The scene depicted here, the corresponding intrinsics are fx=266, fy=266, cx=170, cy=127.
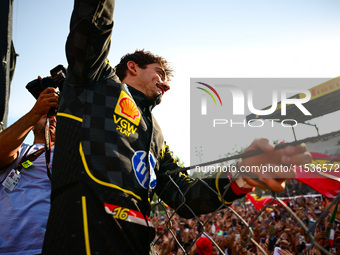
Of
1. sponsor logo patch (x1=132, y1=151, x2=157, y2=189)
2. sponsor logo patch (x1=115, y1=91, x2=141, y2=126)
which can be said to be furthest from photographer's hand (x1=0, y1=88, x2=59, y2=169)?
sponsor logo patch (x1=132, y1=151, x2=157, y2=189)

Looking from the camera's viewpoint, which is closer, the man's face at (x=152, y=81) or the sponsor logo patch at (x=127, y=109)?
the sponsor logo patch at (x=127, y=109)

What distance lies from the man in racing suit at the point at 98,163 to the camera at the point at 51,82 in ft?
1.43

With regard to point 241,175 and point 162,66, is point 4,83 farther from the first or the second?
point 241,175

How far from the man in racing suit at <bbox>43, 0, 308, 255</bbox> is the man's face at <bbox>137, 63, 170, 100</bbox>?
372 mm

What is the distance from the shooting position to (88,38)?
1.14 metres

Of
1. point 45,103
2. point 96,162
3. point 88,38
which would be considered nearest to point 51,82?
point 45,103

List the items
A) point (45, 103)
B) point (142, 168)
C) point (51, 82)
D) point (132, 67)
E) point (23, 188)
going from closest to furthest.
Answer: point (142, 168) < point (45, 103) < point (51, 82) < point (23, 188) < point (132, 67)

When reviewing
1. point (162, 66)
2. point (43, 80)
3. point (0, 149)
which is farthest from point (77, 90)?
point (162, 66)

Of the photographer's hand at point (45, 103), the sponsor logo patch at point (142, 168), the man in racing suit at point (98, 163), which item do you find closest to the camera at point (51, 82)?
the photographer's hand at point (45, 103)

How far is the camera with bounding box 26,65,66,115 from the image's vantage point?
1.70m

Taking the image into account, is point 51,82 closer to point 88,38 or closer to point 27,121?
point 27,121

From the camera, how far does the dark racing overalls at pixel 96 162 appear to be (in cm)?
108

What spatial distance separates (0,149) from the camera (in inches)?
65.3

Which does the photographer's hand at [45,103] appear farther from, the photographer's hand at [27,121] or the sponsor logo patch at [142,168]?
the sponsor logo patch at [142,168]
